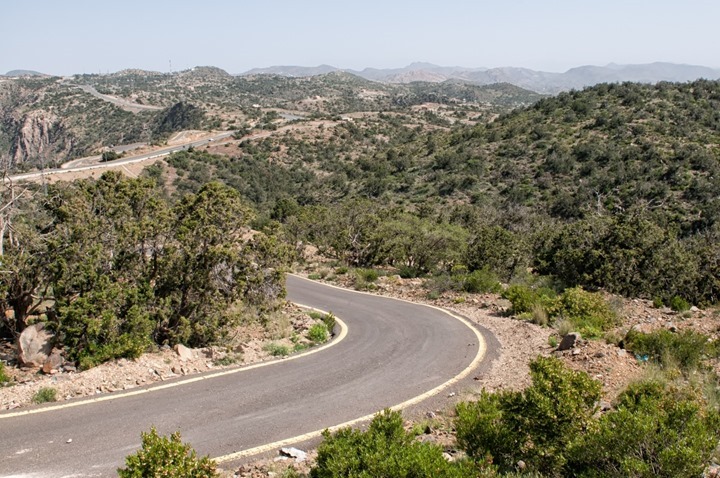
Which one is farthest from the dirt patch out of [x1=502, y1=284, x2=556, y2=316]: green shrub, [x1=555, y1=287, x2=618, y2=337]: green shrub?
[x1=555, y1=287, x2=618, y2=337]: green shrub

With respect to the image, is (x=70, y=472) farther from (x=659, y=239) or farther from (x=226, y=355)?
(x=659, y=239)

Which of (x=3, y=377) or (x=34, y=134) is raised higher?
(x=34, y=134)

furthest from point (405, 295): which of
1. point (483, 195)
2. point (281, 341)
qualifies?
point (483, 195)

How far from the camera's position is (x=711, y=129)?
49062 millimetres

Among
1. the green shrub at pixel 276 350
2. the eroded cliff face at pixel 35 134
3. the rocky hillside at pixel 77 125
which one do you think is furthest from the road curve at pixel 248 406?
the eroded cliff face at pixel 35 134

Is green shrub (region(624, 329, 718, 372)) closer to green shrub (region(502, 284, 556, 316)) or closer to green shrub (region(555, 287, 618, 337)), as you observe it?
green shrub (region(555, 287, 618, 337))

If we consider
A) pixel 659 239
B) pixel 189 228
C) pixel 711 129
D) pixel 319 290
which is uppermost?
pixel 711 129

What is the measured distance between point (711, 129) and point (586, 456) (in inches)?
2207

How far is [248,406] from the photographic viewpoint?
762cm

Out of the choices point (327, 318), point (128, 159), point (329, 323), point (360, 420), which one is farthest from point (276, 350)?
point (128, 159)

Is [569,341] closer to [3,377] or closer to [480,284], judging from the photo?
[480,284]

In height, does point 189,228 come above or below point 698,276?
above

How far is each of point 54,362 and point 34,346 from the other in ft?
1.84

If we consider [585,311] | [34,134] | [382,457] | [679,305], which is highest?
[34,134]
